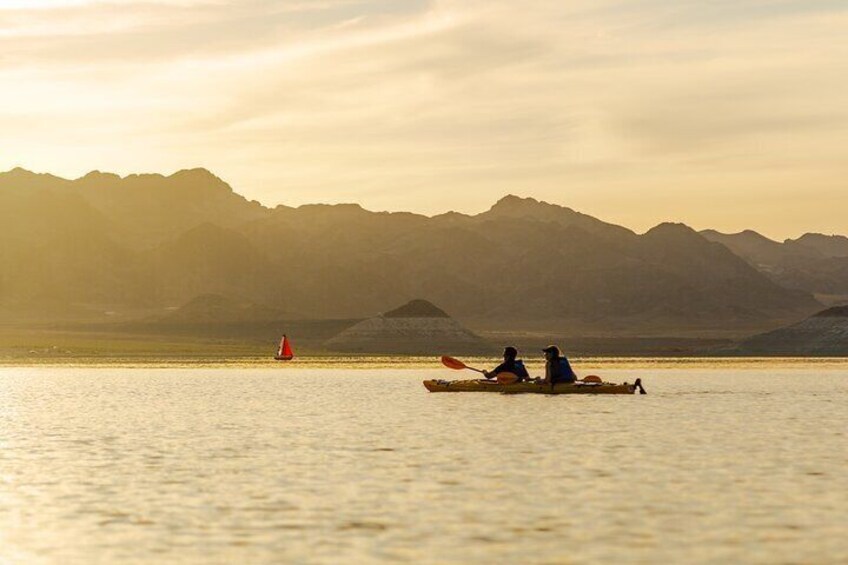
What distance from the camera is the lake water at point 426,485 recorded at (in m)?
28.1

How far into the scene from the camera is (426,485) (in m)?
38.2

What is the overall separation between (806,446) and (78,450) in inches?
1024

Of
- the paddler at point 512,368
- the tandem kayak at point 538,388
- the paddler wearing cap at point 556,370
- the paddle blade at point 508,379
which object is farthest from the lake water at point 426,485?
the paddler at point 512,368

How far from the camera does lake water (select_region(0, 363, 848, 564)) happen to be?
28.1m

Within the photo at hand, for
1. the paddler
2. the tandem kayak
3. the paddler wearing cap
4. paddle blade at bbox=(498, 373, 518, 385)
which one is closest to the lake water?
the tandem kayak

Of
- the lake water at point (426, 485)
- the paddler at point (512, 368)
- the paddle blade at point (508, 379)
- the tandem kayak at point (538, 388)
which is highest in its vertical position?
the paddler at point (512, 368)

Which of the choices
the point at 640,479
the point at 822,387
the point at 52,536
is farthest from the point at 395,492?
the point at 822,387

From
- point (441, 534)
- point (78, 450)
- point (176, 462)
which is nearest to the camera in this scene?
point (441, 534)

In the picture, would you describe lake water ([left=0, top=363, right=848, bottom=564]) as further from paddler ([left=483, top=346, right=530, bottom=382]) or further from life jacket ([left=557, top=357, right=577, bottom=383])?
paddler ([left=483, top=346, right=530, bottom=382])

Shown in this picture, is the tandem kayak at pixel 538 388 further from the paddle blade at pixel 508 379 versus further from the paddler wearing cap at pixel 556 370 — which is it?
the paddler wearing cap at pixel 556 370

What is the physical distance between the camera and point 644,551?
27312 millimetres

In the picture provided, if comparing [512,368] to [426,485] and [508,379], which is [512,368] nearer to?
[508,379]

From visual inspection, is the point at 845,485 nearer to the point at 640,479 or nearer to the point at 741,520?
the point at 640,479

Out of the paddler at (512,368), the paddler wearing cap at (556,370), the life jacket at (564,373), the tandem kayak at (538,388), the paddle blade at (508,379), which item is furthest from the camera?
the paddler at (512,368)
